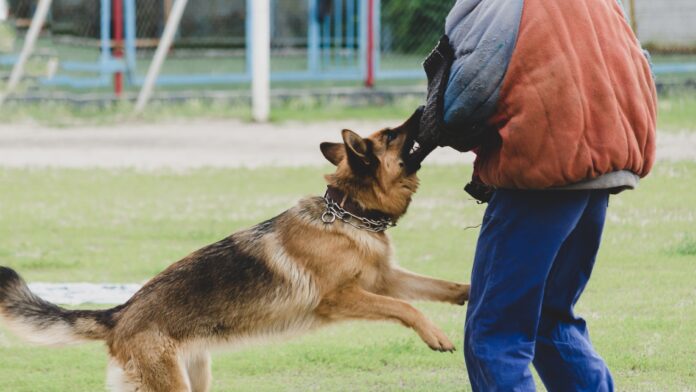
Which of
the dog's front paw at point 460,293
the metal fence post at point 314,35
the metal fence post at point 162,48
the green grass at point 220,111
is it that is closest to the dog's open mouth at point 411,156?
the dog's front paw at point 460,293

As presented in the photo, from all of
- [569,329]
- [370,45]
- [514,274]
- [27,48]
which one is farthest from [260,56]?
[514,274]

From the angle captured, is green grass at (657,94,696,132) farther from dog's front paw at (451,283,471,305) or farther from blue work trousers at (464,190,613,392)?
blue work trousers at (464,190,613,392)

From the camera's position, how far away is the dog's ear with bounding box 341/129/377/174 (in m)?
5.05

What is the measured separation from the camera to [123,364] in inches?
195

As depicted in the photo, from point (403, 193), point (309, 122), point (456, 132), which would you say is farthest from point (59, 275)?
point (309, 122)

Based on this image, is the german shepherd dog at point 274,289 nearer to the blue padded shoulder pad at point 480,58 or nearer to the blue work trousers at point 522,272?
the blue work trousers at point 522,272

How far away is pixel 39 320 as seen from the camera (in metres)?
5.11

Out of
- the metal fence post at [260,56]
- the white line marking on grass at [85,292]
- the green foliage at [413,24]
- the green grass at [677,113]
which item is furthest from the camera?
the green foliage at [413,24]

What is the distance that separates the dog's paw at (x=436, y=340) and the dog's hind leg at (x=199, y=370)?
0.99 metres

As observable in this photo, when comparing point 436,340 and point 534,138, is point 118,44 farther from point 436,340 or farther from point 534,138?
point 534,138

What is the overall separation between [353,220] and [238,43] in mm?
20315

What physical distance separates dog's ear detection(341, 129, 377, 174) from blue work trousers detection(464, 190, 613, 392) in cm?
104

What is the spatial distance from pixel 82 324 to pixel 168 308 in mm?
433

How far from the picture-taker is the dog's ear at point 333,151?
5.49 m
